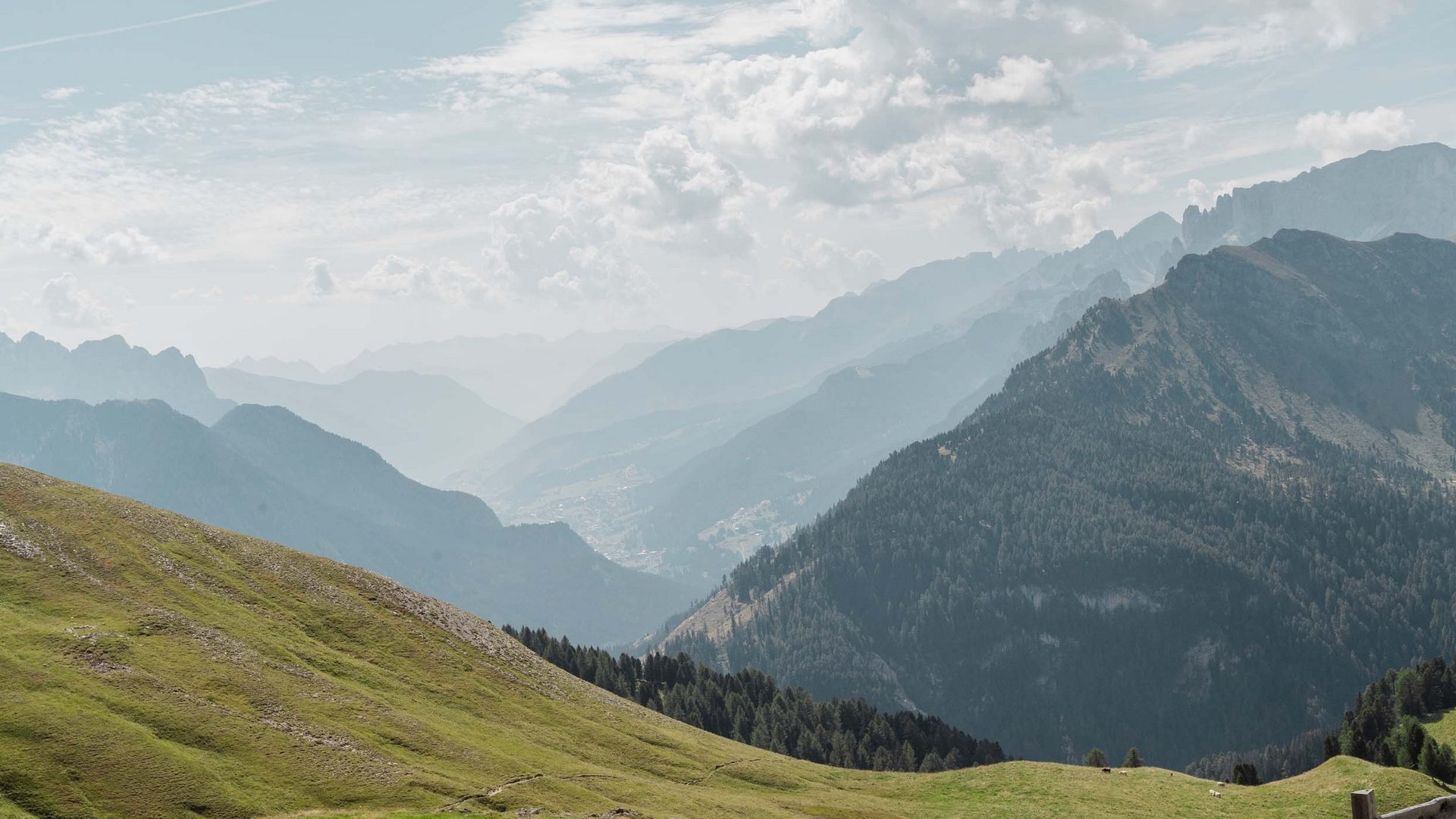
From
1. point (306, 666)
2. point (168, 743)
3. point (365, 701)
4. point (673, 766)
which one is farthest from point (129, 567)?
point (673, 766)

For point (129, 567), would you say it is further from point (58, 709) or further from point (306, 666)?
point (58, 709)

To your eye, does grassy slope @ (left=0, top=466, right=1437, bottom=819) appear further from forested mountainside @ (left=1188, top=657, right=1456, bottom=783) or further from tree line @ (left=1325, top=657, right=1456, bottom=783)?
tree line @ (left=1325, top=657, right=1456, bottom=783)

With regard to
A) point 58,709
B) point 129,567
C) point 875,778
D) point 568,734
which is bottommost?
point 875,778

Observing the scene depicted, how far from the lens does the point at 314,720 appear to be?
7800 cm

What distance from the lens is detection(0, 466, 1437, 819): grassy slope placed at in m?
64.8

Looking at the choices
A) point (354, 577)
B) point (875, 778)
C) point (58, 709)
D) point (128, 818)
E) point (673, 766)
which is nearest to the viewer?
point (128, 818)

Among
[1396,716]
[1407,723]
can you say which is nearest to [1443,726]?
[1407,723]

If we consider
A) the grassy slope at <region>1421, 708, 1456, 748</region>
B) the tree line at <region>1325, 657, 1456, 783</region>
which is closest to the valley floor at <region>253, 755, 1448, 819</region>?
the tree line at <region>1325, 657, 1456, 783</region>

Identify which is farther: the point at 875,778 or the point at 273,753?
the point at 875,778

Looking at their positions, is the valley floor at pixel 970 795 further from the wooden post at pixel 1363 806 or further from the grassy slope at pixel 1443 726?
the grassy slope at pixel 1443 726

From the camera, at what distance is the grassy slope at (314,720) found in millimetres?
64750

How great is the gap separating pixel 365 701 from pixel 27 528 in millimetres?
40971

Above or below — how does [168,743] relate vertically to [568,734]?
above

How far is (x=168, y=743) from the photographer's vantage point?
6712 cm
